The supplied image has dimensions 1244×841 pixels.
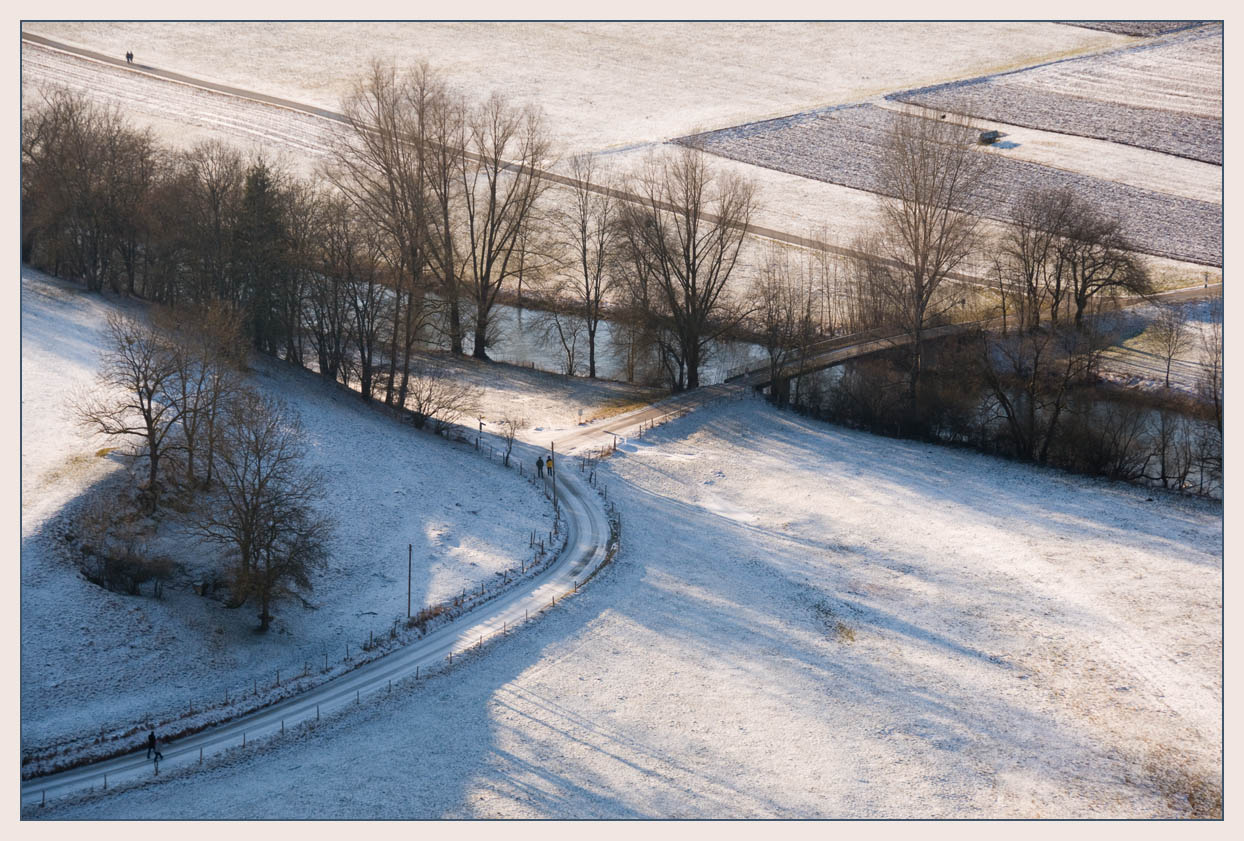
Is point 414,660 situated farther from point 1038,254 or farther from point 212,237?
point 1038,254

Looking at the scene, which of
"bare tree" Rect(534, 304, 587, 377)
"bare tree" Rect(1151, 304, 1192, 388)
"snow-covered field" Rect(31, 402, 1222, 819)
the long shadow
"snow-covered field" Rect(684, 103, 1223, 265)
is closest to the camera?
"snow-covered field" Rect(31, 402, 1222, 819)

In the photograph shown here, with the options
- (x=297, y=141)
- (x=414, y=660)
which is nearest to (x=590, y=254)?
(x=297, y=141)

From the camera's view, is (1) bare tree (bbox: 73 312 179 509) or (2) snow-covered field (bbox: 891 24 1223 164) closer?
(1) bare tree (bbox: 73 312 179 509)

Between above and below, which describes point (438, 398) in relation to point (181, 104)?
below

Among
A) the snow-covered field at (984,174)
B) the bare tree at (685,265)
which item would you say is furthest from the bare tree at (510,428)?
the snow-covered field at (984,174)

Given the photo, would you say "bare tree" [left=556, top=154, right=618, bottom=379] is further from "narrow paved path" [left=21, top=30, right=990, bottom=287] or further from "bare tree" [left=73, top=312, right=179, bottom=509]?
"bare tree" [left=73, top=312, right=179, bottom=509]

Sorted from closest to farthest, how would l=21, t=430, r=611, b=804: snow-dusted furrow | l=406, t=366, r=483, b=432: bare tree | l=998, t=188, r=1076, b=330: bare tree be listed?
l=21, t=430, r=611, b=804: snow-dusted furrow < l=406, t=366, r=483, b=432: bare tree < l=998, t=188, r=1076, b=330: bare tree

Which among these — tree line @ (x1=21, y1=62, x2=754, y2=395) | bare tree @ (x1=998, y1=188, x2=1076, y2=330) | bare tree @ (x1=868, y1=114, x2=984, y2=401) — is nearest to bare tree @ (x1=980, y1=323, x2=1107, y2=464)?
bare tree @ (x1=998, y1=188, x2=1076, y2=330)

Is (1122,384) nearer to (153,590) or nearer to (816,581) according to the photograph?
(816,581)
